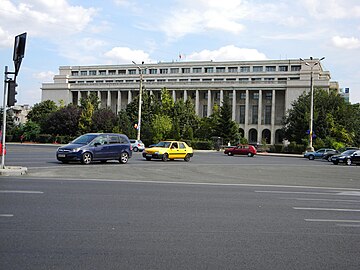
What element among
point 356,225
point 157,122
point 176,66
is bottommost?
point 356,225

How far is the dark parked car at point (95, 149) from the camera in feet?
76.2

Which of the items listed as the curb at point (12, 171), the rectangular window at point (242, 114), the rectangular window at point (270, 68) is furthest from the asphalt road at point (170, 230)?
the rectangular window at point (270, 68)

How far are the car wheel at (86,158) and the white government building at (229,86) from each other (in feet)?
286

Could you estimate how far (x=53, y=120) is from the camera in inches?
3221

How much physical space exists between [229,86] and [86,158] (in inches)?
3548

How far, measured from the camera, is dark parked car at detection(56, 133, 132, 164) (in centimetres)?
2323

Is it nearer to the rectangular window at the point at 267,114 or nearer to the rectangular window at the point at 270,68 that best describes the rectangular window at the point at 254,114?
the rectangular window at the point at 267,114

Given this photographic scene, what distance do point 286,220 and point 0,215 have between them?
5855mm

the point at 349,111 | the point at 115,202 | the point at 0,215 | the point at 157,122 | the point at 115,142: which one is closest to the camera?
the point at 0,215

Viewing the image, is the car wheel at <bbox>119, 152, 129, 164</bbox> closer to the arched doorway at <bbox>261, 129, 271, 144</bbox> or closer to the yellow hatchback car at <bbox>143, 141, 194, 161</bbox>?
the yellow hatchback car at <bbox>143, 141, 194, 161</bbox>

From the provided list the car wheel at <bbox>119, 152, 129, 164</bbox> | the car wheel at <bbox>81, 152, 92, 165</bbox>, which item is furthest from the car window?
the car wheel at <bbox>81, 152, 92, 165</bbox>

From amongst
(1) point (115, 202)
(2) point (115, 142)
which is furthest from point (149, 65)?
(1) point (115, 202)

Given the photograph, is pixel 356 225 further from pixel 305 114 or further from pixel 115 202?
pixel 305 114

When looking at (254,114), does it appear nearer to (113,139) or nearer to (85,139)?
(113,139)
